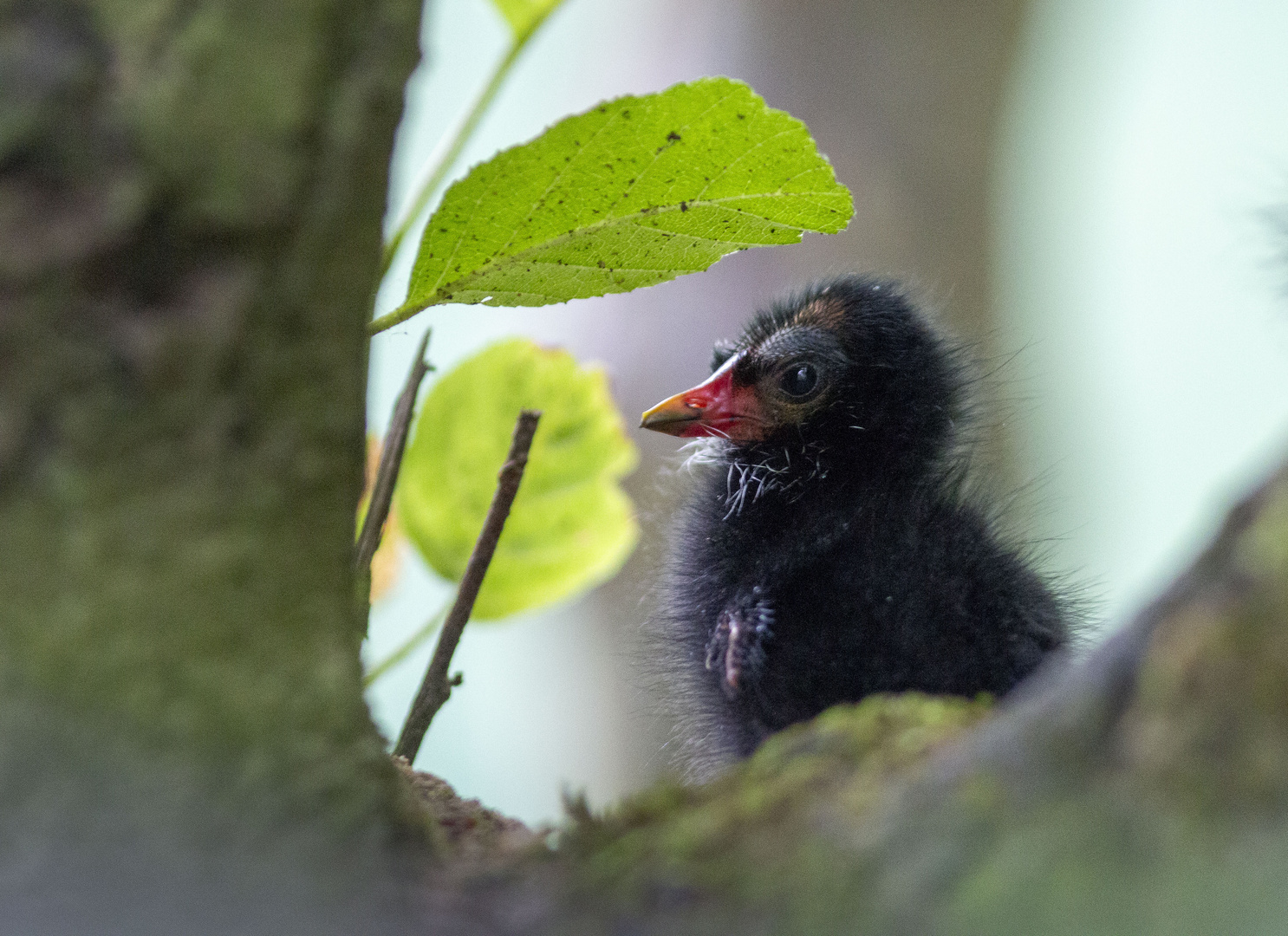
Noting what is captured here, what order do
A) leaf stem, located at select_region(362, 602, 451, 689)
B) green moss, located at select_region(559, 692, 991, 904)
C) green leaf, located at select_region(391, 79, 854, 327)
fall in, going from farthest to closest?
1. leaf stem, located at select_region(362, 602, 451, 689)
2. green leaf, located at select_region(391, 79, 854, 327)
3. green moss, located at select_region(559, 692, 991, 904)

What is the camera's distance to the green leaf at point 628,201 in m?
0.94

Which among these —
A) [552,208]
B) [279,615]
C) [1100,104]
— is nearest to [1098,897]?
[279,615]

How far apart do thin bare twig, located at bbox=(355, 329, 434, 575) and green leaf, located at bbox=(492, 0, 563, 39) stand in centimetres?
45

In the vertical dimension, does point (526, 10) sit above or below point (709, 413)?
above

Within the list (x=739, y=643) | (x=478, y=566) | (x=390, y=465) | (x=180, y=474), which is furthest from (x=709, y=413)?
(x=180, y=474)

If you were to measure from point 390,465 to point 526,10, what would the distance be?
0.62 m

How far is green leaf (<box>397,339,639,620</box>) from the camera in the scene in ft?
5.08

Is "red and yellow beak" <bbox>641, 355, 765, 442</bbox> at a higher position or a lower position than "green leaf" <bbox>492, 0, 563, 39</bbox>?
lower

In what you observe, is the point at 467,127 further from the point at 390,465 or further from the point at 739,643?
the point at 739,643

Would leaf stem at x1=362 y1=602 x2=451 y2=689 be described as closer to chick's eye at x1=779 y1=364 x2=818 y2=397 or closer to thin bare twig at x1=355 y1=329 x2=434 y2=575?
thin bare twig at x1=355 y1=329 x2=434 y2=575

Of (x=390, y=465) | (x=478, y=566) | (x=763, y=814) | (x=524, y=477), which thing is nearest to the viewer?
(x=763, y=814)

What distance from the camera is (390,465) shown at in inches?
51.1

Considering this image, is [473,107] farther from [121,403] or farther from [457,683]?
[121,403]

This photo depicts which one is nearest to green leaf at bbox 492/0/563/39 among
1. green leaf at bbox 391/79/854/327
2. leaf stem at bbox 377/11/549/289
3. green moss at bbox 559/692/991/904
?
leaf stem at bbox 377/11/549/289
